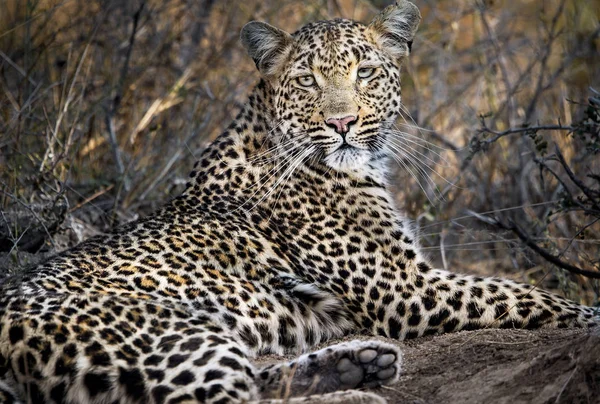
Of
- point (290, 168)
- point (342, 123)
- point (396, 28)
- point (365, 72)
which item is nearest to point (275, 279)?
point (290, 168)

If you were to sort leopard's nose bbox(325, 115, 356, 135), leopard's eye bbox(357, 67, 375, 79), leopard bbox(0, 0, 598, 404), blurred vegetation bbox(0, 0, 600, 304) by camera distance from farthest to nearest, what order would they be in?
blurred vegetation bbox(0, 0, 600, 304), leopard's eye bbox(357, 67, 375, 79), leopard's nose bbox(325, 115, 356, 135), leopard bbox(0, 0, 598, 404)

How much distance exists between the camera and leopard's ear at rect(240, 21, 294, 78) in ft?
22.0

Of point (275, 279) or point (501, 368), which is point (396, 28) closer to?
point (275, 279)

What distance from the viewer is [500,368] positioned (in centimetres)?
493

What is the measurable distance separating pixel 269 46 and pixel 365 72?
2.41ft

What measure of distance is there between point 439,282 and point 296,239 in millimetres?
1003

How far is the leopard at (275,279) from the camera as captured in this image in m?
4.66

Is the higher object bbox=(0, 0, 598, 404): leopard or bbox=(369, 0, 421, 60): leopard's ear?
bbox=(369, 0, 421, 60): leopard's ear

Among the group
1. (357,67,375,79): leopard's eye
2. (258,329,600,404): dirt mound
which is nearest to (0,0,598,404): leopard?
(357,67,375,79): leopard's eye

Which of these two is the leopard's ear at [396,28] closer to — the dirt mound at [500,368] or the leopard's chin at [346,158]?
the leopard's chin at [346,158]

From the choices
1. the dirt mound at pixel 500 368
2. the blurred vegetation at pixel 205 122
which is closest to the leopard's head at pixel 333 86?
the blurred vegetation at pixel 205 122

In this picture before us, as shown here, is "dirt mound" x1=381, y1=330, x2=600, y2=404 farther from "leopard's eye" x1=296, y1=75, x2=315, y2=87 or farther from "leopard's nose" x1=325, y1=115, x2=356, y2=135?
"leopard's eye" x1=296, y1=75, x2=315, y2=87

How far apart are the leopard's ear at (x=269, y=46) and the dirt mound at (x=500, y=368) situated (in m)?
2.09

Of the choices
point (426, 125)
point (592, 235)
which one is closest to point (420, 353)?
point (592, 235)
